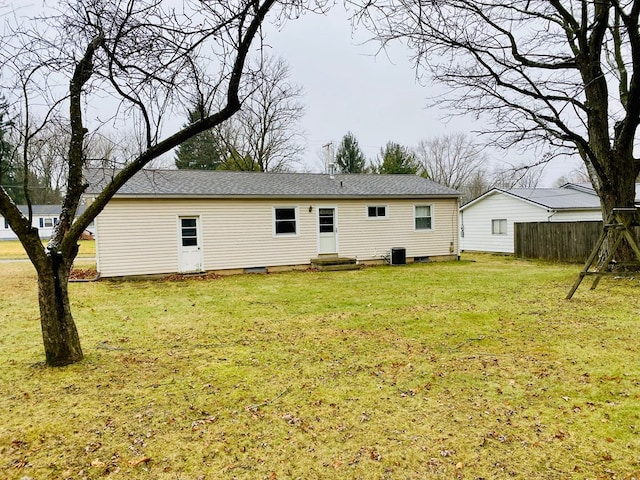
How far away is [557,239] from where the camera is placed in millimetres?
16000

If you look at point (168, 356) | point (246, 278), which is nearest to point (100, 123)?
point (168, 356)

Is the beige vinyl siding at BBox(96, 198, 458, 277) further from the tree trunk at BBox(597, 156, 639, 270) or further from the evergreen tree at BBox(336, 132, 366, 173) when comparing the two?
the evergreen tree at BBox(336, 132, 366, 173)

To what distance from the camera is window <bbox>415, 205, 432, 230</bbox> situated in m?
16.0

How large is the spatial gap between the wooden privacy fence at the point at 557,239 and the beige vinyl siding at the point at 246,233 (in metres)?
3.44

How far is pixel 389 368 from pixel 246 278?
28.0 feet

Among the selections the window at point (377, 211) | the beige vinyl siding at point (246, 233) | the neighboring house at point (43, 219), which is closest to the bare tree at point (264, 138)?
the window at point (377, 211)

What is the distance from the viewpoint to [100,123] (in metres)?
4.93

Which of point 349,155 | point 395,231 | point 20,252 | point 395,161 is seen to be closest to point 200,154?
point 349,155

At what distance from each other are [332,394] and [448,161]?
38.0 m

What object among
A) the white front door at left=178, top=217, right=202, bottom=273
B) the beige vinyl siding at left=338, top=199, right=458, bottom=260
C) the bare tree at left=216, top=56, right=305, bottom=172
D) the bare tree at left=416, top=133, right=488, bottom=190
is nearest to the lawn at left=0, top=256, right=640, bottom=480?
the white front door at left=178, top=217, right=202, bottom=273

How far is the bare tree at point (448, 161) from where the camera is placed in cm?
3791

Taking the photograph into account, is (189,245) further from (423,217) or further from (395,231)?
(423,217)

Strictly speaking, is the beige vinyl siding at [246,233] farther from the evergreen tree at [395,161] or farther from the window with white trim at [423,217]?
the evergreen tree at [395,161]

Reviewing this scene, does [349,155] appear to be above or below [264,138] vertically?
above
